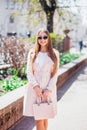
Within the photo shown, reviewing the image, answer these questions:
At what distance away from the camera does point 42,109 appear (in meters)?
5.14

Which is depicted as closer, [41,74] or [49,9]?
[41,74]

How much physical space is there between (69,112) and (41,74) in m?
3.67

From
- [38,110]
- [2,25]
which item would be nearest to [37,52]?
[38,110]

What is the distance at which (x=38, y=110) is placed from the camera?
5.14 metres

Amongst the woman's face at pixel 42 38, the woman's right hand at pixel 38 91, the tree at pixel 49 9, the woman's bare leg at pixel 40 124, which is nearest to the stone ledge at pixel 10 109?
the woman's bare leg at pixel 40 124

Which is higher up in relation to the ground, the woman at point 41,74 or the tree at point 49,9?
the woman at point 41,74

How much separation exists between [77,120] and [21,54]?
4.68 meters

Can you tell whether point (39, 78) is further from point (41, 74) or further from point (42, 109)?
point (42, 109)

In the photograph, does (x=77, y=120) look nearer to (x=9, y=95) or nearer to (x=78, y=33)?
(x=9, y=95)

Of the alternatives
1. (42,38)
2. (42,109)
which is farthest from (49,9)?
(42,109)

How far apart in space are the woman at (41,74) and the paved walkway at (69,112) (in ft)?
6.79

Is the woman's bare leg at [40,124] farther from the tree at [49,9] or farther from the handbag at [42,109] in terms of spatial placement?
the tree at [49,9]

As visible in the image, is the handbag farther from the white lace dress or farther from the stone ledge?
the stone ledge

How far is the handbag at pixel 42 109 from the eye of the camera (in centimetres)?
512
